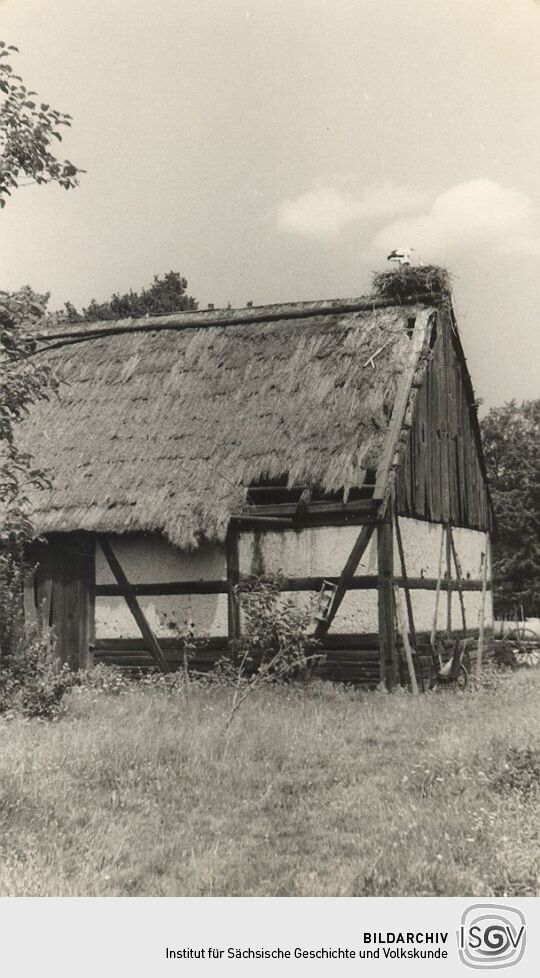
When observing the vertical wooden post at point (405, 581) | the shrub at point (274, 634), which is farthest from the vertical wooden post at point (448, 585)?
the shrub at point (274, 634)

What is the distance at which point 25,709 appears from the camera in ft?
33.1

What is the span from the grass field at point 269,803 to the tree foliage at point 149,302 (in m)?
22.8

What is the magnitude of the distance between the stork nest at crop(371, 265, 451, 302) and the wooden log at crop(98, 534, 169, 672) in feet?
19.1

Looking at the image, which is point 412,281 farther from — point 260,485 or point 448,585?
point 448,585

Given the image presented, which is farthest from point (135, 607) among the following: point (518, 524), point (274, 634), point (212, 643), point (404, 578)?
point (518, 524)

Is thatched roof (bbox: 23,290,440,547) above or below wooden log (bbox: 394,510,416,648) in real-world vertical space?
above

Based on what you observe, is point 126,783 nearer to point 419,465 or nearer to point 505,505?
point 419,465

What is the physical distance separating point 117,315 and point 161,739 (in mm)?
24094

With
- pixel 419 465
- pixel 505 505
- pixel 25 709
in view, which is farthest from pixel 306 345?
pixel 505 505

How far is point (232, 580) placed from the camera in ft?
42.9

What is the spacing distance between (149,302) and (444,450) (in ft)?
61.2

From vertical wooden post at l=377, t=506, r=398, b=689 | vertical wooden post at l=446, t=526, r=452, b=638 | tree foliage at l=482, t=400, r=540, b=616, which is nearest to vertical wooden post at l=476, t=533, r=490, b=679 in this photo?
vertical wooden post at l=446, t=526, r=452, b=638

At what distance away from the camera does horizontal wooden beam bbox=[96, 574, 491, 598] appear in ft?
41.4
